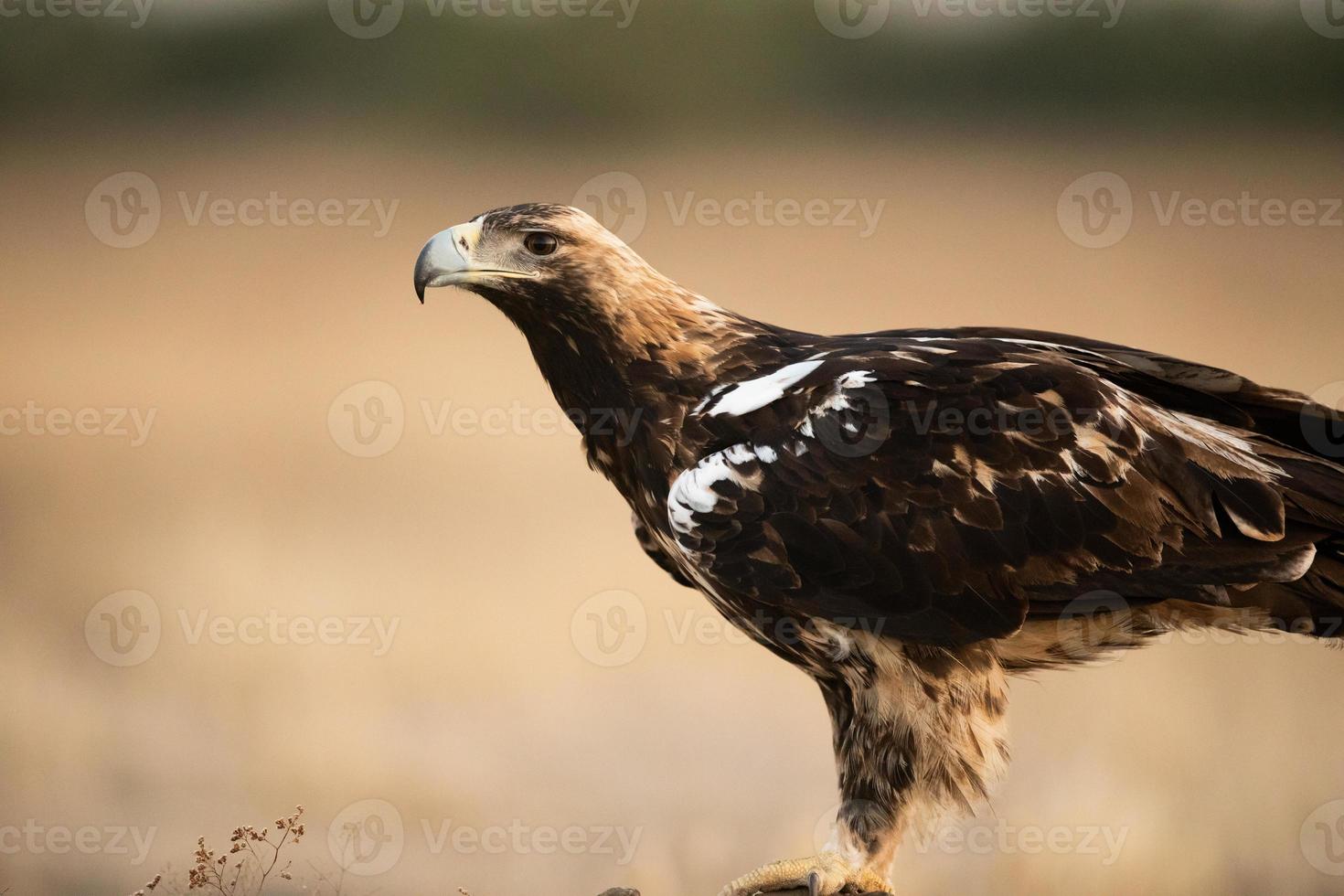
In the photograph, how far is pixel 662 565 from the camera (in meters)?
2.67

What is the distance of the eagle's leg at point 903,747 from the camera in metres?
2.33

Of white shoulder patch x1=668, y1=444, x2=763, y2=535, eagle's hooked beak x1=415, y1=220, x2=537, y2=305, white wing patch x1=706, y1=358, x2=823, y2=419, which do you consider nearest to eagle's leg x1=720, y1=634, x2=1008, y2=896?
white shoulder patch x1=668, y1=444, x2=763, y2=535

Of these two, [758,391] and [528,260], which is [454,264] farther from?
[758,391]

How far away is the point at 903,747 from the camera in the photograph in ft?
7.64

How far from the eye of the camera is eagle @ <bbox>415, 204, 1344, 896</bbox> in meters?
2.27

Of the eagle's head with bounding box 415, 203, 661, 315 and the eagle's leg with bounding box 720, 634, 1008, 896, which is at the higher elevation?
the eagle's head with bounding box 415, 203, 661, 315

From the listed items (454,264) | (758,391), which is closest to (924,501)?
(758,391)

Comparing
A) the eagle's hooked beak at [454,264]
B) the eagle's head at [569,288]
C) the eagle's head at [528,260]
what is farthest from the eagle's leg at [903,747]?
the eagle's hooked beak at [454,264]

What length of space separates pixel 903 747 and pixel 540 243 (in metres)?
1.20

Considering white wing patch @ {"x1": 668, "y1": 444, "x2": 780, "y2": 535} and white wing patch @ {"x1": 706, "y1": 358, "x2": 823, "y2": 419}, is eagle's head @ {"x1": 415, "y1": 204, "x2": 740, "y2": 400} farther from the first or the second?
white wing patch @ {"x1": 668, "y1": 444, "x2": 780, "y2": 535}

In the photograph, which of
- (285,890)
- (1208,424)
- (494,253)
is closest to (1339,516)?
(1208,424)

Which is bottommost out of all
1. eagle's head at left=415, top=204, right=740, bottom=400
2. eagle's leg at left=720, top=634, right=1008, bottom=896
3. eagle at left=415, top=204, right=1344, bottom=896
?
eagle's leg at left=720, top=634, right=1008, bottom=896

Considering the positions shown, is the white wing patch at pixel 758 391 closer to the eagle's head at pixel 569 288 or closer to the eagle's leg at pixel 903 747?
the eagle's head at pixel 569 288

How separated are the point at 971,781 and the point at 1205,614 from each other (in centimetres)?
56
